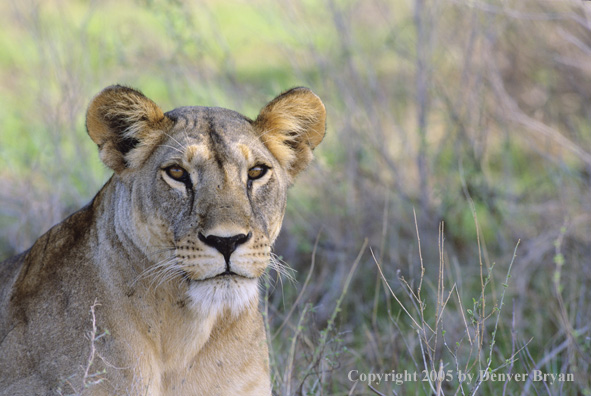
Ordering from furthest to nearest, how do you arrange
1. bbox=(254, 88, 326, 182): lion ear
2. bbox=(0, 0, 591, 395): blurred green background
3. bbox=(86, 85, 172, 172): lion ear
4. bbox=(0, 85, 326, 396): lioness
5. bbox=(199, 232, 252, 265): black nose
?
bbox=(0, 0, 591, 395): blurred green background, bbox=(254, 88, 326, 182): lion ear, bbox=(86, 85, 172, 172): lion ear, bbox=(0, 85, 326, 396): lioness, bbox=(199, 232, 252, 265): black nose

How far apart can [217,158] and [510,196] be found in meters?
3.84

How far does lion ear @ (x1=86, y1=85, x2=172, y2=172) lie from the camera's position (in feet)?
10.2

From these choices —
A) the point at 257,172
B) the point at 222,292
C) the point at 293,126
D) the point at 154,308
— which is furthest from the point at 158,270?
the point at 293,126

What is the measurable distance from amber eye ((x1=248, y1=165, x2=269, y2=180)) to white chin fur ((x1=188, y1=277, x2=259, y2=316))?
424 mm

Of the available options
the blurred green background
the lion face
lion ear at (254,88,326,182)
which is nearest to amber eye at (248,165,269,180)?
the lion face

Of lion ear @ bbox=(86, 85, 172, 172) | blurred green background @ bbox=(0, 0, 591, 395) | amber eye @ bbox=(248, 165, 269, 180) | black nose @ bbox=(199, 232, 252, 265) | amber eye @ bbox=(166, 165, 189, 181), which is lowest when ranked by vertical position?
blurred green background @ bbox=(0, 0, 591, 395)

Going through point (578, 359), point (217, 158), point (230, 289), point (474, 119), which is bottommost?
point (578, 359)

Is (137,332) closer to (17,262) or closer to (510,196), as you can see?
(17,262)

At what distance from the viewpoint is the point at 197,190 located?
2953mm

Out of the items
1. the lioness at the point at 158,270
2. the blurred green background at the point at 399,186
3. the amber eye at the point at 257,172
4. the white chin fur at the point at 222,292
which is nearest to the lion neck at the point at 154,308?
the lioness at the point at 158,270

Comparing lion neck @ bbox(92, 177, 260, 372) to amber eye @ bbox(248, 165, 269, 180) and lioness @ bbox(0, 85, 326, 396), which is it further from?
amber eye @ bbox(248, 165, 269, 180)

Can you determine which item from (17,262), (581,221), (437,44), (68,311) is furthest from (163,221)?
(437,44)

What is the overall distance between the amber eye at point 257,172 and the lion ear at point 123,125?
39cm

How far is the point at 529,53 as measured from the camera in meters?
7.94
